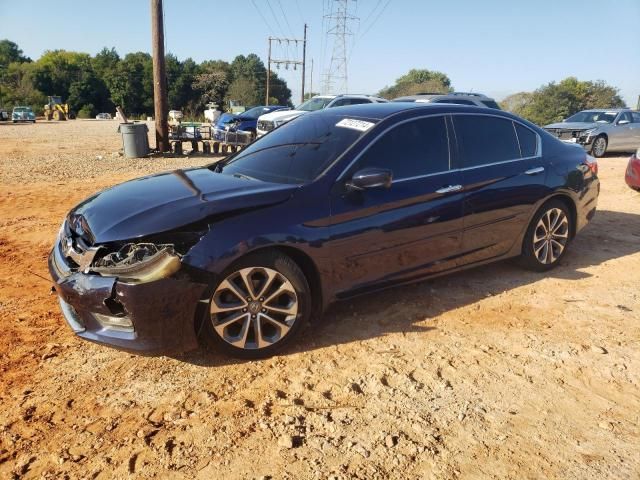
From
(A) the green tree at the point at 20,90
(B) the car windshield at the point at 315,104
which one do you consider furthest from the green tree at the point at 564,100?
(A) the green tree at the point at 20,90

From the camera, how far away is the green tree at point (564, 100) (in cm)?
3781

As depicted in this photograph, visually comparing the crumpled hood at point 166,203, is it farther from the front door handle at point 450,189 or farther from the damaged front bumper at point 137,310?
the front door handle at point 450,189

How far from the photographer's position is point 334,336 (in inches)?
146

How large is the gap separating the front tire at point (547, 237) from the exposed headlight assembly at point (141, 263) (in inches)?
137

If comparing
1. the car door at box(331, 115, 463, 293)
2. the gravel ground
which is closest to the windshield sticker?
the car door at box(331, 115, 463, 293)

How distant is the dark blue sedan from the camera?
3008 millimetres

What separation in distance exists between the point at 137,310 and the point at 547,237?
13.0 ft

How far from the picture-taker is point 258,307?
10.8ft

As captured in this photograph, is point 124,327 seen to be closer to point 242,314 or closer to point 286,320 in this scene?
point 242,314

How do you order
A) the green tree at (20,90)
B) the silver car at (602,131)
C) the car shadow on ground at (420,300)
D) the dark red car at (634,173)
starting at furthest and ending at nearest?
the green tree at (20,90), the silver car at (602,131), the dark red car at (634,173), the car shadow on ground at (420,300)

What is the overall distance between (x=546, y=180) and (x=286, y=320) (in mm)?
3074

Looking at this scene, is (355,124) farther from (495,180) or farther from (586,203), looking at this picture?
→ (586,203)

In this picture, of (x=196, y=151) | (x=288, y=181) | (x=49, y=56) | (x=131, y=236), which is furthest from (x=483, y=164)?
(x=49, y=56)

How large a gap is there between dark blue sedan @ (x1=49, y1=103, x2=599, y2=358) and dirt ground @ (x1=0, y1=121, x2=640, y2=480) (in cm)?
32
